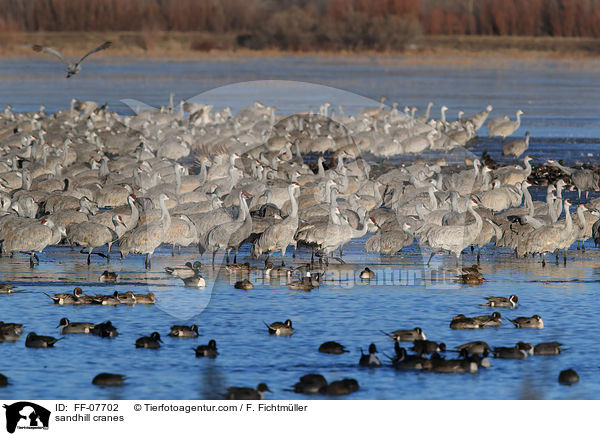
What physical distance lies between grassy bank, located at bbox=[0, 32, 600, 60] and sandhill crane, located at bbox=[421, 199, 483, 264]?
66.9 m

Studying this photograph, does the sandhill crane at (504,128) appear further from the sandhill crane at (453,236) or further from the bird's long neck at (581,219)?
the sandhill crane at (453,236)

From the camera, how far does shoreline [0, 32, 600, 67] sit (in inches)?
3219

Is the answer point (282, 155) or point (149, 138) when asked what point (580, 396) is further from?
point (149, 138)

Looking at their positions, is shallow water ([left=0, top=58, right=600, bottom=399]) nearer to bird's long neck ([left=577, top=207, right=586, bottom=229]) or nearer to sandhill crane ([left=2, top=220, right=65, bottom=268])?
sandhill crane ([left=2, top=220, right=65, bottom=268])

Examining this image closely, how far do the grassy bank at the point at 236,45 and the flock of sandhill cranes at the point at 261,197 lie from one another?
170 ft

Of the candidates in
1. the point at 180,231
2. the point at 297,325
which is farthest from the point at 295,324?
the point at 180,231

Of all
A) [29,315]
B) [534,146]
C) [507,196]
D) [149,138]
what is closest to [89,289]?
[29,315]

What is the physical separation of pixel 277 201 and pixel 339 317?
24.2 ft

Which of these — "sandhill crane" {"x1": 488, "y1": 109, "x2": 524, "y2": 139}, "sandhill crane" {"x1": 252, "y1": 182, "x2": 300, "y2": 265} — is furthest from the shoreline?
"sandhill crane" {"x1": 252, "y1": 182, "x2": 300, "y2": 265}

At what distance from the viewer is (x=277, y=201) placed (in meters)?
20.5

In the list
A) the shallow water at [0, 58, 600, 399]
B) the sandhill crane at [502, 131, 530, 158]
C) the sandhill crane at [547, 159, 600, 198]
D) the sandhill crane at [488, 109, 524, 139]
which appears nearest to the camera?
the shallow water at [0, 58, 600, 399]
